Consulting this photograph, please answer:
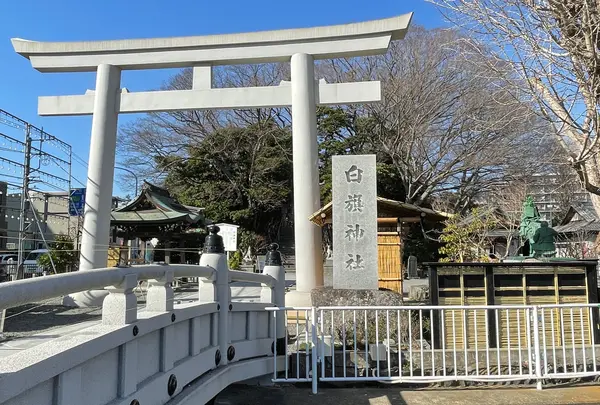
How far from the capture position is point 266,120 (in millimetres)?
28406

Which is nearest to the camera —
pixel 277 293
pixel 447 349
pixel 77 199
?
pixel 277 293

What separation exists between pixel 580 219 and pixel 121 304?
99.2 feet

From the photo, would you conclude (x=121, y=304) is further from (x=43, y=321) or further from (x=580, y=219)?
(x=580, y=219)

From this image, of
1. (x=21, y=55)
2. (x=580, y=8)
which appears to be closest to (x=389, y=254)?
(x=580, y=8)

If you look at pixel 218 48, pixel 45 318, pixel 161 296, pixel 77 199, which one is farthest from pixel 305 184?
pixel 77 199

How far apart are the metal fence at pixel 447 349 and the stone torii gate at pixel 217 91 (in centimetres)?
314

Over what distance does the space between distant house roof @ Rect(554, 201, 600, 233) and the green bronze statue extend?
17.1 m

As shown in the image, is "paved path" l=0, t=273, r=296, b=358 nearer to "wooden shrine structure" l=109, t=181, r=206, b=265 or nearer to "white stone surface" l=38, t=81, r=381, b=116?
"white stone surface" l=38, t=81, r=381, b=116

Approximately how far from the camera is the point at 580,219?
2683 cm

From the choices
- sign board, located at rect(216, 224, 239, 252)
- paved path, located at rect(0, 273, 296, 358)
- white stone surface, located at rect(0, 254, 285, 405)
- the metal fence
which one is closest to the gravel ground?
paved path, located at rect(0, 273, 296, 358)

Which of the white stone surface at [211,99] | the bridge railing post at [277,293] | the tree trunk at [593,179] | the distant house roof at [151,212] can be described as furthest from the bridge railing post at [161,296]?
the distant house roof at [151,212]

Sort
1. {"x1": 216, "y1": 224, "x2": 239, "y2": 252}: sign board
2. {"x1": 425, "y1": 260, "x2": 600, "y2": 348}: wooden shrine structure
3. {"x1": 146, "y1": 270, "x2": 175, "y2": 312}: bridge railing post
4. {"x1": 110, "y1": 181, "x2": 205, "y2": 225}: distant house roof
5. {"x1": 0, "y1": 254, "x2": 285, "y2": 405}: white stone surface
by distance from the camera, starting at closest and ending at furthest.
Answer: {"x1": 0, "y1": 254, "x2": 285, "y2": 405}: white stone surface, {"x1": 146, "y1": 270, "x2": 175, "y2": 312}: bridge railing post, {"x1": 425, "y1": 260, "x2": 600, "y2": 348}: wooden shrine structure, {"x1": 216, "y1": 224, "x2": 239, "y2": 252}: sign board, {"x1": 110, "y1": 181, "x2": 205, "y2": 225}: distant house roof

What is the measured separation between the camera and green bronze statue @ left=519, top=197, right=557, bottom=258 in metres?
7.23

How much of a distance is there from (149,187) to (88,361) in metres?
16.2
